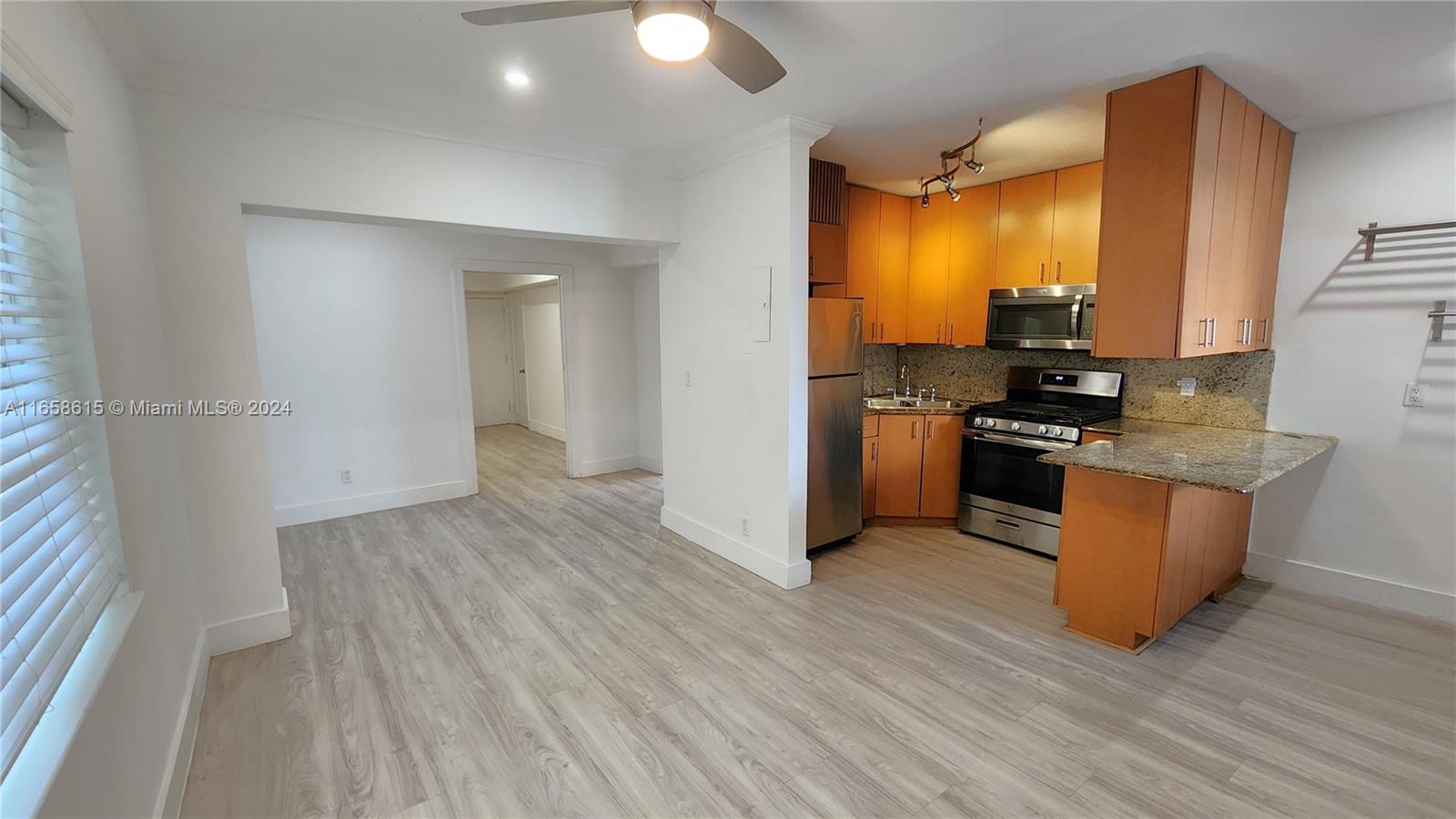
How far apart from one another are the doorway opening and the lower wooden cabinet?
4.44m

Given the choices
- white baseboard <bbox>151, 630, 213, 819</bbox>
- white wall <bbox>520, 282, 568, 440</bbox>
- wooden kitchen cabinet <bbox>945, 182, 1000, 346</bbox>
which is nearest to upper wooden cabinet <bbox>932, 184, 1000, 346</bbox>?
wooden kitchen cabinet <bbox>945, 182, 1000, 346</bbox>

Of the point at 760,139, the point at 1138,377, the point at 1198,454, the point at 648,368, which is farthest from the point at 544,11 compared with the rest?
the point at 648,368

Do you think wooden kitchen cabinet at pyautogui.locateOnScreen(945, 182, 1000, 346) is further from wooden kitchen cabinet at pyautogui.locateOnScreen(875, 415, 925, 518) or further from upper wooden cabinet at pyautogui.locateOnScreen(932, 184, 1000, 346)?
wooden kitchen cabinet at pyautogui.locateOnScreen(875, 415, 925, 518)

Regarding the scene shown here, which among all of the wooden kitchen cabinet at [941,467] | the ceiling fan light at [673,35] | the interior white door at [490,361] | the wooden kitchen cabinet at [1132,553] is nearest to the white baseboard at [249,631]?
the ceiling fan light at [673,35]

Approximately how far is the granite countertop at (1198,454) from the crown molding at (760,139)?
1.98 m

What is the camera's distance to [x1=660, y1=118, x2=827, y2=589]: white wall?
3264 mm

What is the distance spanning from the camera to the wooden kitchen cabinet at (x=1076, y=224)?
376cm

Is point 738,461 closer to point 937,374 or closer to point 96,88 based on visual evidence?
point 937,374

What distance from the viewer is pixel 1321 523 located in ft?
10.9

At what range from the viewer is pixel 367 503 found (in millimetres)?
4812

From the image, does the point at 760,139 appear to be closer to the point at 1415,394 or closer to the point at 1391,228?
the point at 1391,228

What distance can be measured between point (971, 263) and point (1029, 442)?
54.9 inches

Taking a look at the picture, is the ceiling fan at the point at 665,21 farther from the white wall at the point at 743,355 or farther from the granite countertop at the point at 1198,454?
the granite countertop at the point at 1198,454

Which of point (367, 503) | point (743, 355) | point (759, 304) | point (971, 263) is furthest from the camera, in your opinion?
point (367, 503)
